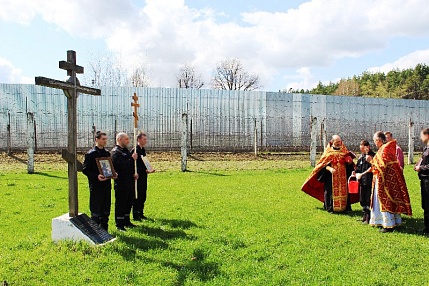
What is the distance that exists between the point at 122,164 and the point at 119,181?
0.32 m

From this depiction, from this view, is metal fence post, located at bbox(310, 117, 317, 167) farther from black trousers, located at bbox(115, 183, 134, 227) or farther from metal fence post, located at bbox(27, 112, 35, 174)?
black trousers, located at bbox(115, 183, 134, 227)

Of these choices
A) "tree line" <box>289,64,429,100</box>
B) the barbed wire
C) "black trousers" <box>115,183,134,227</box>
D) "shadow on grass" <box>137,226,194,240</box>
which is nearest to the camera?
"shadow on grass" <box>137,226,194,240</box>

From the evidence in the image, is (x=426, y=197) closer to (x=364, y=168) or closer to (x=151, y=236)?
(x=364, y=168)

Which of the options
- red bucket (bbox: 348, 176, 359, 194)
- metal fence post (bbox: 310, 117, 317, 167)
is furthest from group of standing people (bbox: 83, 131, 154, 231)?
metal fence post (bbox: 310, 117, 317, 167)

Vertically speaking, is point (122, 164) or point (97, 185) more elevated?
point (122, 164)

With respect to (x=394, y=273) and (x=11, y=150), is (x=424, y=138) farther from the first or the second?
(x=11, y=150)

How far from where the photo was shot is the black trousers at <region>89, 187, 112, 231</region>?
6.91 meters

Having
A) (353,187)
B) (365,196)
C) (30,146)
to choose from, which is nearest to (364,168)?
(365,196)

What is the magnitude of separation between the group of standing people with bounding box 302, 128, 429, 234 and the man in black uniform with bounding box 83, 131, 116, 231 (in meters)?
5.11

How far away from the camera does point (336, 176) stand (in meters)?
9.65

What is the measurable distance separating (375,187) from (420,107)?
30.6 m

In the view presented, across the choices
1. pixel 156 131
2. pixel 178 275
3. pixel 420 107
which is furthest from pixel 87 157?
pixel 420 107

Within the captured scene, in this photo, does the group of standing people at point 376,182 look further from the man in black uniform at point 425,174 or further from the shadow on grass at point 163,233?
the shadow on grass at point 163,233

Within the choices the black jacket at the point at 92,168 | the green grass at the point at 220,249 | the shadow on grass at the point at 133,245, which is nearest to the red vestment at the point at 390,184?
the green grass at the point at 220,249
